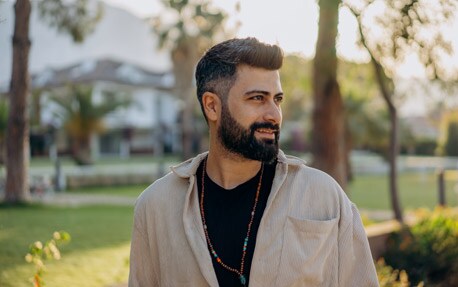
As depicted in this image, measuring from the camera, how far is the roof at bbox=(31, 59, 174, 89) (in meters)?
54.5

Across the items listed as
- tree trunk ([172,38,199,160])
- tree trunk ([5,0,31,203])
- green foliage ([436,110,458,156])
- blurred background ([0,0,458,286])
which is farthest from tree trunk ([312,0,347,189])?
green foliage ([436,110,458,156])

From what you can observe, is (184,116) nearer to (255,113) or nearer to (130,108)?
(130,108)

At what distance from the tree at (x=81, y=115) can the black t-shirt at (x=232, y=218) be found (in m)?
30.2

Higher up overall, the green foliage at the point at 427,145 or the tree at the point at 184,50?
the tree at the point at 184,50

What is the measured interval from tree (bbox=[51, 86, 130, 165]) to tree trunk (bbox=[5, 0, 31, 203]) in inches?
650

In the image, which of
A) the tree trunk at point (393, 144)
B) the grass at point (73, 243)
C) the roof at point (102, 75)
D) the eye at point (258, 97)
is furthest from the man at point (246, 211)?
→ the roof at point (102, 75)

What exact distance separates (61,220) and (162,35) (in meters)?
21.9

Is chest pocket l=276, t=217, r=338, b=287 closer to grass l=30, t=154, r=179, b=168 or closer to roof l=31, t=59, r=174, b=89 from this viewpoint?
grass l=30, t=154, r=179, b=168

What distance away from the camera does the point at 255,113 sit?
2.66m

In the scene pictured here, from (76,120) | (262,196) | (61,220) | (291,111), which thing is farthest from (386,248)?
(291,111)

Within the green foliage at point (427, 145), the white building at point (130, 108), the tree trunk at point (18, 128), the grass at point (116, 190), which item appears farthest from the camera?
the green foliage at point (427, 145)

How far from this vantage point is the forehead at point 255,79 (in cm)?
266

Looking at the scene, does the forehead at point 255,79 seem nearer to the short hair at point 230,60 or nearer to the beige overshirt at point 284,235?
the short hair at point 230,60

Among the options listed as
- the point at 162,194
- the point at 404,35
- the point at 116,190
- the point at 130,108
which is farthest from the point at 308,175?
the point at 130,108
